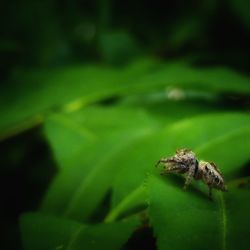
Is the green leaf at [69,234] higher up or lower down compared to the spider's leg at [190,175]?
lower down

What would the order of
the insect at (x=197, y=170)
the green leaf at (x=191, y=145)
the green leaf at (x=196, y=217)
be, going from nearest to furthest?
the green leaf at (x=196, y=217), the insect at (x=197, y=170), the green leaf at (x=191, y=145)

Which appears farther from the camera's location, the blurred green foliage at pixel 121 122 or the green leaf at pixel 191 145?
the green leaf at pixel 191 145

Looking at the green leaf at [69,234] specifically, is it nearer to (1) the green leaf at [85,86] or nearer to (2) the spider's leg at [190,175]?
(2) the spider's leg at [190,175]

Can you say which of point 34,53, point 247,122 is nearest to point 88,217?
point 247,122

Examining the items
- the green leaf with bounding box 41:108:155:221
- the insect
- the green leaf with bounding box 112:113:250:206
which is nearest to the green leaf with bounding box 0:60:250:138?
the green leaf with bounding box 41:108:155:221

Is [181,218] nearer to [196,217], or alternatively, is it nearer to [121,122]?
[196,217]

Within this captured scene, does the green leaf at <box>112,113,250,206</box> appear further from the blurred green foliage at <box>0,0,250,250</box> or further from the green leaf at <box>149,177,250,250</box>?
the green leaf at <box>149,177,250,250</box>

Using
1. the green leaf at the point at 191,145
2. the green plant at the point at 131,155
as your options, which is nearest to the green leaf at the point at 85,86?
the green plant at the point at 131,155
